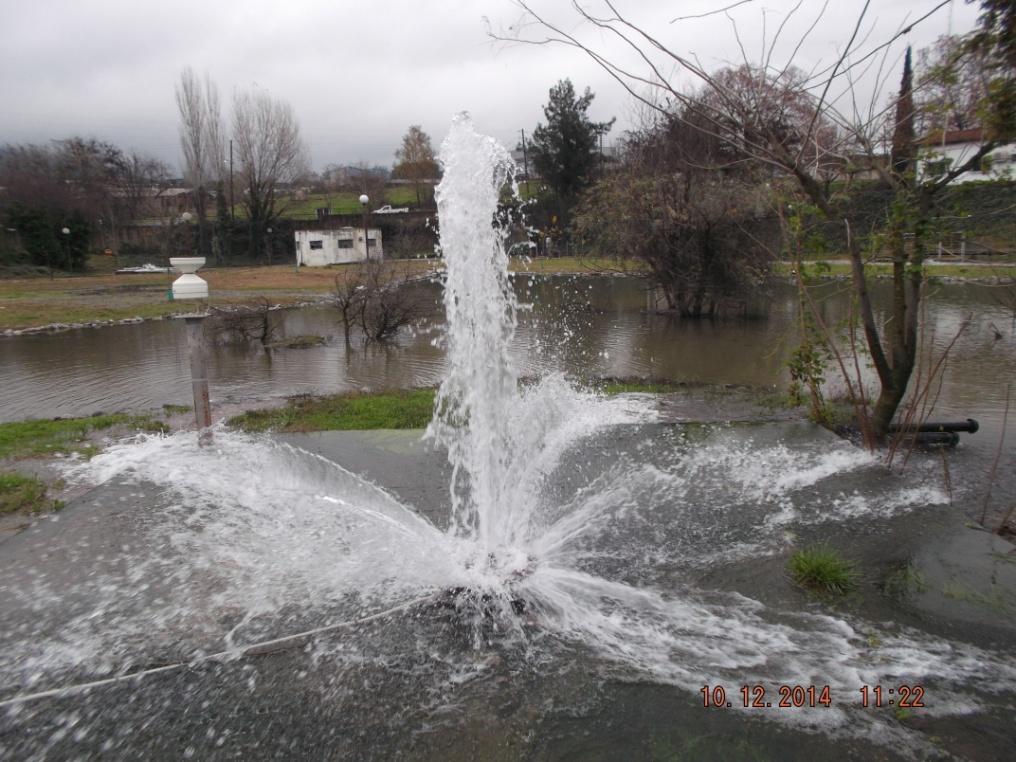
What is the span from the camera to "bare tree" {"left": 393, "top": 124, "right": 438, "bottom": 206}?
6063 cm

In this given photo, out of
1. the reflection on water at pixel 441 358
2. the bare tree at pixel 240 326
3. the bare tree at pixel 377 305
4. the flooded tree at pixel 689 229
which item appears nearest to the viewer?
the reflection on water at pixel 441 358

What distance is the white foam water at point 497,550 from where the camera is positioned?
3.09 metres

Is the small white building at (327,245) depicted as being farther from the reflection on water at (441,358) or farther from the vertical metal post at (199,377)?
the vertical metal post at (199,377)

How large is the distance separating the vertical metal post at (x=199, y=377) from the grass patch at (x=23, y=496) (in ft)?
4.49

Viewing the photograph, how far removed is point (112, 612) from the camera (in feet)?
11.6

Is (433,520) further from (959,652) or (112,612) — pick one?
(959,652)

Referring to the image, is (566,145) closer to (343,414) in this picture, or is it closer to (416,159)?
(416,159)

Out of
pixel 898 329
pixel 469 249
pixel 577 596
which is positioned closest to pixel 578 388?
pixel 898 329

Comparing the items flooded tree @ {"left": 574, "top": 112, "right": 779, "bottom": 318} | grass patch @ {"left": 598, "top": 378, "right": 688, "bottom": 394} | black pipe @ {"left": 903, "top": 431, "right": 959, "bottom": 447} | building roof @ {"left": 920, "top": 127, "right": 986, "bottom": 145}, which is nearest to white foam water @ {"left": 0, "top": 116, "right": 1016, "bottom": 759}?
black pipe @ {"left": 903, "top": 431, "right": 959, "bottom": 447}

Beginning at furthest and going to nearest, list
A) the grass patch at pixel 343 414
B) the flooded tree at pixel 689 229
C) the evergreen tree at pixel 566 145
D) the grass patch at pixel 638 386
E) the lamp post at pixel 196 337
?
the evergreen tree at pixel 566 145 < the flooded tree at pixel 689 229 < the grass patch at pixel 638 386 < the grass patch at pixel 343 414 < the lamp post at pixel 196 337

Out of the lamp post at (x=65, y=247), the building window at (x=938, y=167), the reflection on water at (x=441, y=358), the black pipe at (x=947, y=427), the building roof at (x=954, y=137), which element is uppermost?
the lamp post at (x=65, y=247)

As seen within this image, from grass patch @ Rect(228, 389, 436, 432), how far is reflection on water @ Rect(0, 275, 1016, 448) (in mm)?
1933
